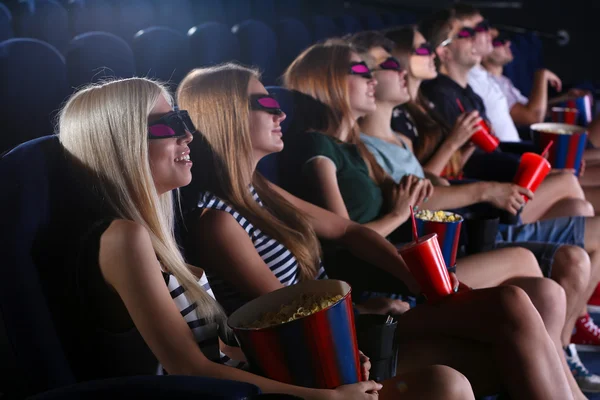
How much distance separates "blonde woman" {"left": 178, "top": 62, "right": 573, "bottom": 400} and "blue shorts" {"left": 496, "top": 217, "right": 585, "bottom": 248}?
833 mm

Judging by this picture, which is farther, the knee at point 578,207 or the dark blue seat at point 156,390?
the knee at point 578,207

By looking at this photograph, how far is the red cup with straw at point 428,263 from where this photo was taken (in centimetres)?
125

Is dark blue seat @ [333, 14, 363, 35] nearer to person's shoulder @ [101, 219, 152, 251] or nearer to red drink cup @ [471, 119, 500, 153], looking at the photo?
red drink cup @ [471, 119, 500, 153]

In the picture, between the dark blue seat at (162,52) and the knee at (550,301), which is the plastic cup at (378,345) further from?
the dark blue seat at (162,52)

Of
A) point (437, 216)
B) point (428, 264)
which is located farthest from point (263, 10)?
point (428, 264)

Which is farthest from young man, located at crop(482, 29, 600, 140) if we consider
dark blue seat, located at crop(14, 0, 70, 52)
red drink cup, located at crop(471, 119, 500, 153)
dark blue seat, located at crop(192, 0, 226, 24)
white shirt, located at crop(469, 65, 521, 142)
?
dark blue seat, located at crop(14, 0, 70, 52)

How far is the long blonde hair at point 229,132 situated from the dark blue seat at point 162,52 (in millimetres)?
408

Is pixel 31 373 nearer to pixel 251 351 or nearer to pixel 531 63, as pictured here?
pixel 251 351

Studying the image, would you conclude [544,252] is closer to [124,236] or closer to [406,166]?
[406,166]

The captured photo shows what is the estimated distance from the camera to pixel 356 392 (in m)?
1.00

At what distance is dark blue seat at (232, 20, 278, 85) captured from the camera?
2.33 m

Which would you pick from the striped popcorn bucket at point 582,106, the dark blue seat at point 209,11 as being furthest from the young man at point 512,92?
the dark blue seat at point 209,11

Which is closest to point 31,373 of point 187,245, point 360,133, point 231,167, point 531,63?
point 187,245

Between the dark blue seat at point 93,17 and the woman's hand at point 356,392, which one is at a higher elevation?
the dark blue seat at point 93,17
